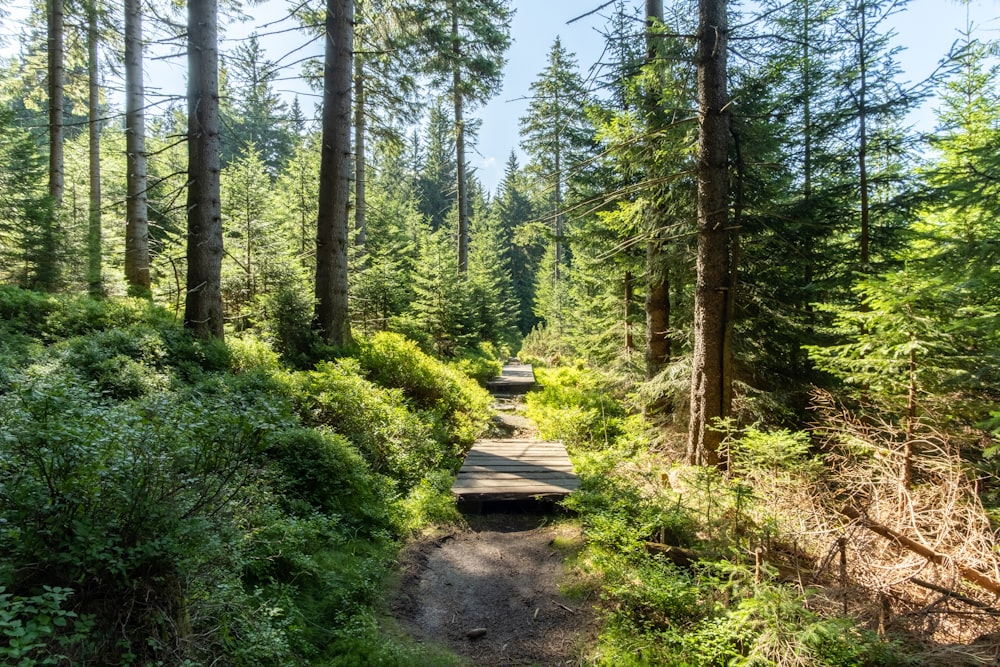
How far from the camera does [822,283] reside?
7.48 m

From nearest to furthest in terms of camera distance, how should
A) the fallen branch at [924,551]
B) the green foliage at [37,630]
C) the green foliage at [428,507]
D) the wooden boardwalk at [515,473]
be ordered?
the green foliage at [37,630] → the fallen branch at [924,551] → the green foliage at [428,507] → the wooden boardwalk at [515,473]

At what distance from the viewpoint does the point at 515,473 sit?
692 cm

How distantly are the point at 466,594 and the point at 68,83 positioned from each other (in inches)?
796

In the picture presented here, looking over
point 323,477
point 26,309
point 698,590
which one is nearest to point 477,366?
point 323,477

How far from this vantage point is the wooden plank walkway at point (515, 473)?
6191 mm

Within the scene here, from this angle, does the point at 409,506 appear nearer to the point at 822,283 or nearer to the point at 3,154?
the point at 822,283

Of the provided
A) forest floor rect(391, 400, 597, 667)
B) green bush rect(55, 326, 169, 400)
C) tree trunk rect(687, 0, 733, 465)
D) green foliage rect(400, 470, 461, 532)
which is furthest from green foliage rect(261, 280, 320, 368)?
tree trunk rect(687, 0, 733, 465)

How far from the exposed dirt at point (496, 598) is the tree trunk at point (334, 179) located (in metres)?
5.72

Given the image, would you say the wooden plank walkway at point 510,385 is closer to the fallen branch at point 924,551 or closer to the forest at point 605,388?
the forest at point 605,388

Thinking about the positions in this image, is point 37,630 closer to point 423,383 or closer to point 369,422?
point 369,422

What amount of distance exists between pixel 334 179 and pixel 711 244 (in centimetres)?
729

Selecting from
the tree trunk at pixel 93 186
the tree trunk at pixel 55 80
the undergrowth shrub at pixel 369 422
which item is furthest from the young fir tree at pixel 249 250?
the tree trunk at pixel 55 80

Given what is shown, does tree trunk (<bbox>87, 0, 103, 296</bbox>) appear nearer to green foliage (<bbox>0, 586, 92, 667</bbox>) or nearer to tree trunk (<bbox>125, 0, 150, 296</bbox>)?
tree trunk (<bbox>125, 0, 150, 296</bbox>)

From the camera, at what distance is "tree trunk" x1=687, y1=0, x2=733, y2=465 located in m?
6.27
